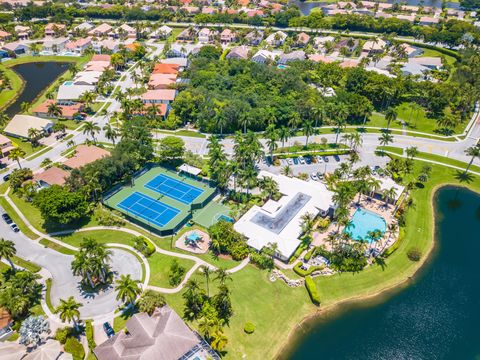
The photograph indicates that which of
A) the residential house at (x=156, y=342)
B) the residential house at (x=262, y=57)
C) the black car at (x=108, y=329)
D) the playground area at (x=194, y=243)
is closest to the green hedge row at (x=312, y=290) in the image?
the residential house at (x=156, y=342)

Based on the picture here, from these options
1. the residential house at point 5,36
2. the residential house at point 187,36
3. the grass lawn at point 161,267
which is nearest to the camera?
the grass lawn at point 161,267

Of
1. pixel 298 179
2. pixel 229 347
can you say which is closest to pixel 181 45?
pixel 298 179

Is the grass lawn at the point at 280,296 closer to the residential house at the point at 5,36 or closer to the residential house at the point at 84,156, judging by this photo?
the residential house at the point at 84,156

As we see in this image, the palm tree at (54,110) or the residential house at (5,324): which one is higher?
the palm tree at (54,110)

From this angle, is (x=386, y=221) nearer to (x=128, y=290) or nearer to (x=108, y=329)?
(x=128, y=290)

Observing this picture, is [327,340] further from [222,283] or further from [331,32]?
[331,32]

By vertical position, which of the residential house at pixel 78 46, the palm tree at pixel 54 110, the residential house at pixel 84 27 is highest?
the residential house at pixel 84 27
